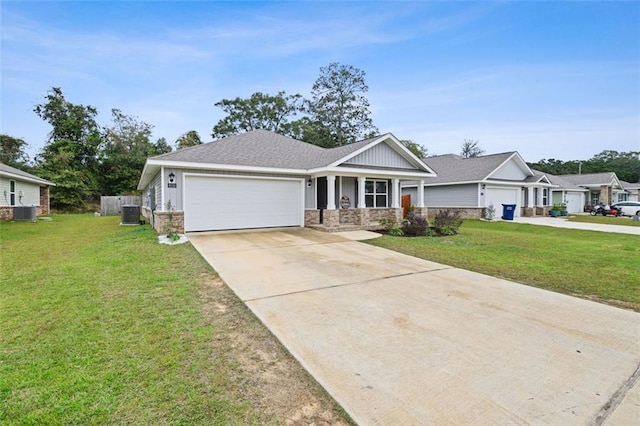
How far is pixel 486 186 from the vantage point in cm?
2138

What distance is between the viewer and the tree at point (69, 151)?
26.5 metres

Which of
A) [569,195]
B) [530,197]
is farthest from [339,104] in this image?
[569,195]

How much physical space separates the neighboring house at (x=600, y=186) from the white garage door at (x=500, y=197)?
17.0 m

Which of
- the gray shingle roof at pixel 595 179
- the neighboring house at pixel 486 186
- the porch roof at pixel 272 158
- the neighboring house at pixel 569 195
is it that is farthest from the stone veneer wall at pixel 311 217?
the gray shingle roof at pixel 595 179

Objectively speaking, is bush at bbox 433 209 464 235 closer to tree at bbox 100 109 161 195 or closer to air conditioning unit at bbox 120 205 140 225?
air conditioning unit at bbox 120 205 140 225

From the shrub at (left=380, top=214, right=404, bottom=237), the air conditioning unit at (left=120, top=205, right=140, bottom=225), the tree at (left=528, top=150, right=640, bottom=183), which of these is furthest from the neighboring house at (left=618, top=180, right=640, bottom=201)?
the air conditioning unit at (left=120, top=205, right=140, bottom=225)

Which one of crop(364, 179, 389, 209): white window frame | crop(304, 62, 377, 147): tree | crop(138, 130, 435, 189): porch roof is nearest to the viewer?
crop(138, 130, 435, 189): porch roof

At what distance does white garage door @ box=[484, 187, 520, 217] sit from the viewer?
2169 cm

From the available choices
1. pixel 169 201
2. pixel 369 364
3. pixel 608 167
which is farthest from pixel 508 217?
pixel 608 167

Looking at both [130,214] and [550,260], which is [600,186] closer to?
[550,260]

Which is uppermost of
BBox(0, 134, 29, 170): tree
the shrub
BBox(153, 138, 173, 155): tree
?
BBox(153, 138, 173, 155): tree

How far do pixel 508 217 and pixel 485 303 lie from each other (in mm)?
19369

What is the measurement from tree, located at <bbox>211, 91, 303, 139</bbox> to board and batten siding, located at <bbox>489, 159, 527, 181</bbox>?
21.1m

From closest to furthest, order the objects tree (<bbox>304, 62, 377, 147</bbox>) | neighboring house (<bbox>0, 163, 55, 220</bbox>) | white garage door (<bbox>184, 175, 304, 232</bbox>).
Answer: white garage door (<bbox>184, 175, 304, 232</bbox>) < neighboring house (<bbox>0, 163, 55, 220</bbox>) < tree (<bbox>304, 62, 377, 147</bbox>)
